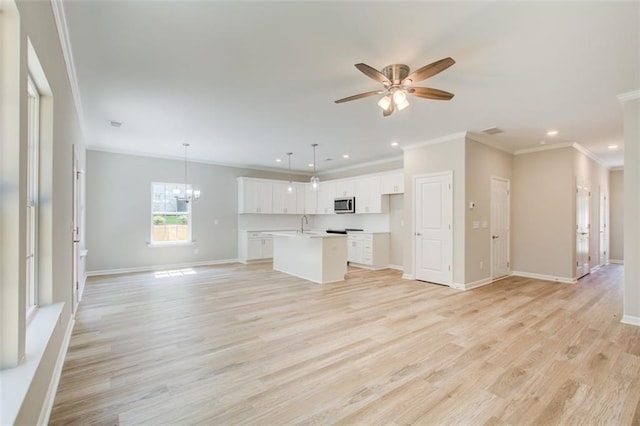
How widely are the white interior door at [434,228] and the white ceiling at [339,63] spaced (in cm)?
108

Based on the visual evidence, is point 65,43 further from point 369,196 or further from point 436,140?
point 369,196

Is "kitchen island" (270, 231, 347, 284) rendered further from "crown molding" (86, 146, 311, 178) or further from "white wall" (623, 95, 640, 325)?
"white wall" (623, 95, 640, 325)

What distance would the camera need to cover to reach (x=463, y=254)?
521 cm

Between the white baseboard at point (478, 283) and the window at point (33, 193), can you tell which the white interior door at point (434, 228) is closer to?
the white baseboard at point (478, 283)

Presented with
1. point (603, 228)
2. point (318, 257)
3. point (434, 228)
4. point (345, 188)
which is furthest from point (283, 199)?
point (603, 228)

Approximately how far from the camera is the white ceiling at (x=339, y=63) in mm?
2213

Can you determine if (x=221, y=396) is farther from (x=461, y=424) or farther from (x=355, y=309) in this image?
(x=355, y=309)

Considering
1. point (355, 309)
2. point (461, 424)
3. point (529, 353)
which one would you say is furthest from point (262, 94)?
point (529, 353)

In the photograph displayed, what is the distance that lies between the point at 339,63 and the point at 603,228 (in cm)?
898

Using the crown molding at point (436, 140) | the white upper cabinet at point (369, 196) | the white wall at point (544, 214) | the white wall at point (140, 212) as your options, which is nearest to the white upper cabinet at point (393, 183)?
the white upper cabinet at point (369, 196)

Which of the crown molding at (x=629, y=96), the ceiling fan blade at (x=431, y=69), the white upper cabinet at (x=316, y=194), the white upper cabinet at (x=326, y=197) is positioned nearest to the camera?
the ceiling fan blade at (x=431, y=69)

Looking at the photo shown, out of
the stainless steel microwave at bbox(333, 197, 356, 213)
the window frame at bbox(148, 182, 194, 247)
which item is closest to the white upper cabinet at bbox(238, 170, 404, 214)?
the stainless steel microwave at bbox(333, 197, 356, 213)

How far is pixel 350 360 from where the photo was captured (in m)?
2.66

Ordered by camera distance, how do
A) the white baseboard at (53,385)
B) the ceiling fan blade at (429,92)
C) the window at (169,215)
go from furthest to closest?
the window at (169,215) → the ceiling fan blade at (429,92) → the white baseboard at (53,385)
